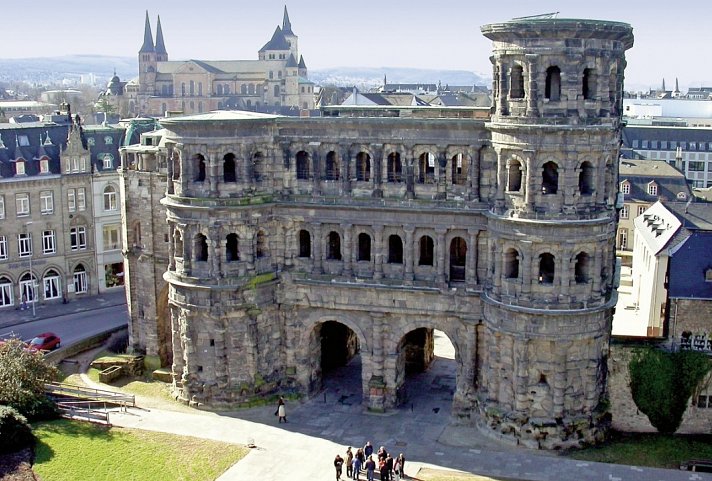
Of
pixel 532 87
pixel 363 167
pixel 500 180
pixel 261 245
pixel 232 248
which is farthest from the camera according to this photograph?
pixel 232 248

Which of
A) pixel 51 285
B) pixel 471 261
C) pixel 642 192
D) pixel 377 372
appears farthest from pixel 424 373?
pixel 642 192

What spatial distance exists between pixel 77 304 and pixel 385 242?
41179mm

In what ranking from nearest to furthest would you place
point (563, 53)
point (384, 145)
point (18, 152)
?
point (563, 53) < point (384, 145) < point (18, 152)

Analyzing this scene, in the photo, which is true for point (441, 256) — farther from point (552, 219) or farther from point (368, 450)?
point (368, 450)

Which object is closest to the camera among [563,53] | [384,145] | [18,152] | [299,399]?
[563,53]

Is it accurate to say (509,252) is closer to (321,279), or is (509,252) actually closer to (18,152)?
(321,279)

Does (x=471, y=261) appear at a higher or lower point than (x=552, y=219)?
lower

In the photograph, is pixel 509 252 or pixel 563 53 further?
pixel 509 252

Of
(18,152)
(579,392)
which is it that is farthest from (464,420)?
(18,152)

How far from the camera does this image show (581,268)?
47688 millimetres

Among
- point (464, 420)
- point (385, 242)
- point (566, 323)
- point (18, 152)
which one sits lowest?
point (464, 420)

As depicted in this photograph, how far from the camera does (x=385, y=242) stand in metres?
52.4

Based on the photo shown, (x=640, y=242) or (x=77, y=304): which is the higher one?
(x=640, y=242)

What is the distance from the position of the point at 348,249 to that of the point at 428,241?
5209 millimetres
